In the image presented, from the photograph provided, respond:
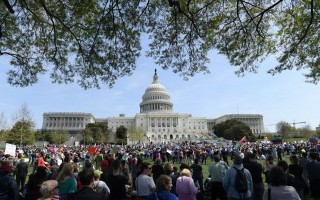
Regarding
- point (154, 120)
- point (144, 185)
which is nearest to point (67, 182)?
point (144, 185)

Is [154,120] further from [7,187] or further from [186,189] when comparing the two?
[7,187]

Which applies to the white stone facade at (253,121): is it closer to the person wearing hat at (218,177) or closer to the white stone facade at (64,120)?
the white stone facade at (64,120)

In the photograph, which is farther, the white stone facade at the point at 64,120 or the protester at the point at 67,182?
the white stone facade at the point at 64,120

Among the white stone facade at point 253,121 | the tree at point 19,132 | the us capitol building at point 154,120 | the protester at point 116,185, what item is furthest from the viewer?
the white stone facade at point 253,121

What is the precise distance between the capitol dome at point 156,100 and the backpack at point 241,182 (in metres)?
130

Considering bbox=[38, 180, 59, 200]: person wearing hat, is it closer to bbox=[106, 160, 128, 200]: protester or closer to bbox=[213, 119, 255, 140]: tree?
bbox=[106, 160, 128, 200]: protester

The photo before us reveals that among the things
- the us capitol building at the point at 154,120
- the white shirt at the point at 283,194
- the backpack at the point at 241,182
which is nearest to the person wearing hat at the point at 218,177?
the backpack at the point at 241,182

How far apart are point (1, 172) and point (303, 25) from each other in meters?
10.9

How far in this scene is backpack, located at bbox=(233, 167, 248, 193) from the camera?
249 inches

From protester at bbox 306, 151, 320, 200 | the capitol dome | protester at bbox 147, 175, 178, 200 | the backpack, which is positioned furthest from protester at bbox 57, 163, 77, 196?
the capitol dome

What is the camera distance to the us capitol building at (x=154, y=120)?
431 feet

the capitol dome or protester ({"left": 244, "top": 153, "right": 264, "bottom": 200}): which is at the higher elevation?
the capitol dome

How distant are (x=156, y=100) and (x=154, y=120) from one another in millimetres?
10263

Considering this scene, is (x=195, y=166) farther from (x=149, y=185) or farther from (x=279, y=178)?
(x=279, y=178)
